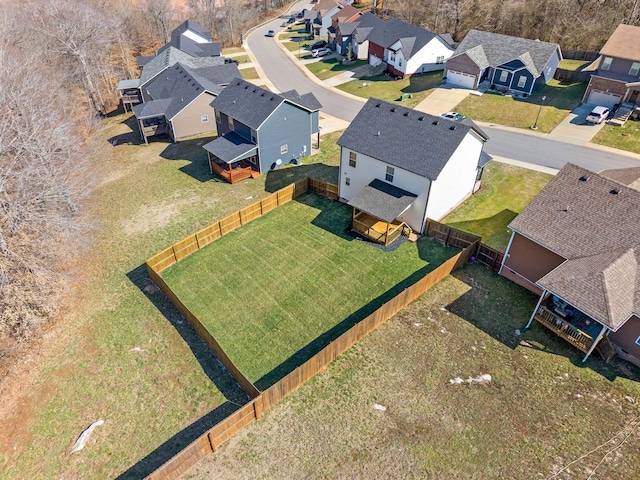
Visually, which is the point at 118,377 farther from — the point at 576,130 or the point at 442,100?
the point at 576,130

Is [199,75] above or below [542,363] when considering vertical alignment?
above

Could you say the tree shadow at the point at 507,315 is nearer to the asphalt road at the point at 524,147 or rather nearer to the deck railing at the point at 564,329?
the deck railing at the point at 564,329

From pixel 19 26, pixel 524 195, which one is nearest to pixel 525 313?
pixel 524 195

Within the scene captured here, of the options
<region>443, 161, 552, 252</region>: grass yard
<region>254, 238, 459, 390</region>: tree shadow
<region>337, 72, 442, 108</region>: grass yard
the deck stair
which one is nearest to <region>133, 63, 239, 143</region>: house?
<region>337, 72, 442, 108</region>: grass yard

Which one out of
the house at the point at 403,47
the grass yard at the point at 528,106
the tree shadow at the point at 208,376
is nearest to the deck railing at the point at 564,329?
the tree shadow at the point at 208,376

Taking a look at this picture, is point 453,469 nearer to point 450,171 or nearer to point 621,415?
point 621,415

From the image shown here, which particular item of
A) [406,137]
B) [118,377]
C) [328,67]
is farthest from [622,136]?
[118,377]
